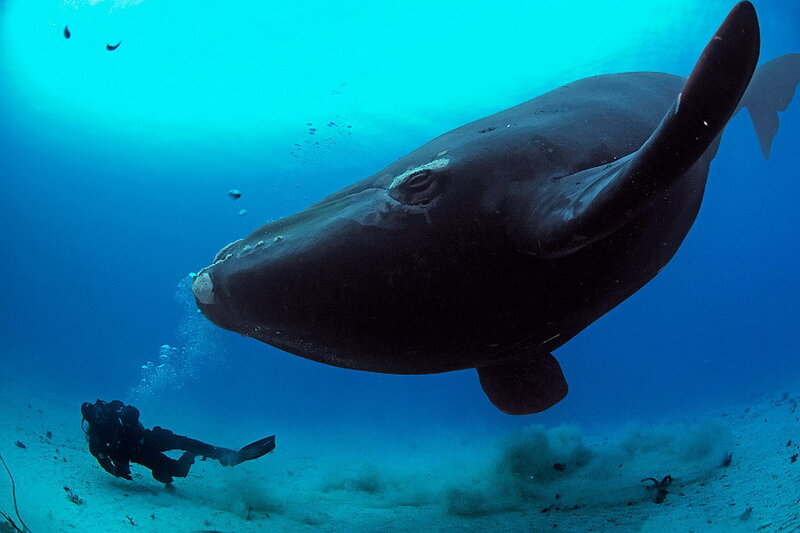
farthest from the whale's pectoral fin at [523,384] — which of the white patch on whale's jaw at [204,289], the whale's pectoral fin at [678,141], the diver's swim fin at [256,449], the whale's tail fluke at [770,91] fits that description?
the diver's swim fin at [256,449]

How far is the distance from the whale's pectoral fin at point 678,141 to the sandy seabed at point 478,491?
6.14 meters

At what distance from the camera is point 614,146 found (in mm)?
2418

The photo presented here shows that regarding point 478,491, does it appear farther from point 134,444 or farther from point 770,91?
point 770,91

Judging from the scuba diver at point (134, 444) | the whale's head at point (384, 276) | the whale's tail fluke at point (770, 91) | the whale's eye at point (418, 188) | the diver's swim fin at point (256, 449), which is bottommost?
the whale's head at point (384, 276)

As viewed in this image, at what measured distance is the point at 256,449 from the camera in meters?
8.41

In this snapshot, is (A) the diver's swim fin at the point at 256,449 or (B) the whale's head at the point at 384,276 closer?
(B) the whale's head at the point at 384,276

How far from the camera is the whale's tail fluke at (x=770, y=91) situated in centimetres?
462

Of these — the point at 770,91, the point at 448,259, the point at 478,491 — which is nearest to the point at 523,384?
the point at 448,259

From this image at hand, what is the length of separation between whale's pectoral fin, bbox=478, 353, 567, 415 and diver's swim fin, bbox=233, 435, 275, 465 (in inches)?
230

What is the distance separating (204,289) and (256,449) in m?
7.12

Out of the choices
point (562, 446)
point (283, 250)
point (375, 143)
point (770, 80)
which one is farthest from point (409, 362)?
point (375, 143)

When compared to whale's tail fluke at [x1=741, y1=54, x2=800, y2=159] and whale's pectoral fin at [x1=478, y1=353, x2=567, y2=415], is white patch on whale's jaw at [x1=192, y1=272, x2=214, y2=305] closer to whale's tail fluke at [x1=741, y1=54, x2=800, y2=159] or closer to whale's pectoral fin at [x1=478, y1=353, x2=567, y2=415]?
whale's pectoral fin at [x1=478, y1=353, x2=567, y2=415]

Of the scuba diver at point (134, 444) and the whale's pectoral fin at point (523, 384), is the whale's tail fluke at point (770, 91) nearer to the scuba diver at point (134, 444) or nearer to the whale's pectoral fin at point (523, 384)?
the whale's pectoral fin at point (523, 384)

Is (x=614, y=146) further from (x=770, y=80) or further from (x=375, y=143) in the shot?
(x=375, y=143)
